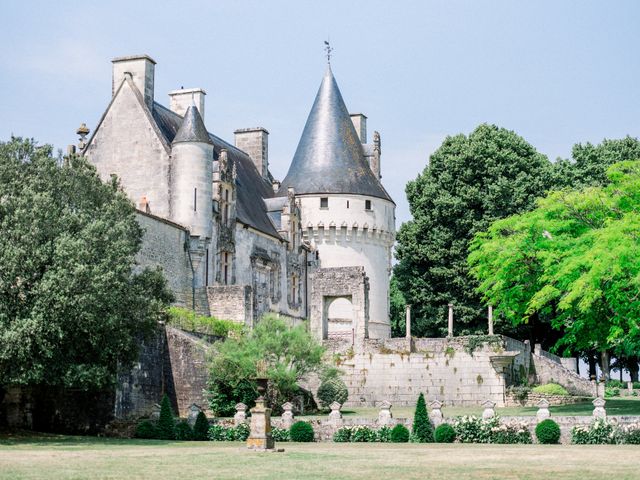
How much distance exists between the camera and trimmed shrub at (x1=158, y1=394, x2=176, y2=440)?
28.4 m

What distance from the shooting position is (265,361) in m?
32.8

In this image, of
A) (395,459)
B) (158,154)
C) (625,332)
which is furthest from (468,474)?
(158,154)

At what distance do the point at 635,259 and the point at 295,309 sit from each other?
25.9 m

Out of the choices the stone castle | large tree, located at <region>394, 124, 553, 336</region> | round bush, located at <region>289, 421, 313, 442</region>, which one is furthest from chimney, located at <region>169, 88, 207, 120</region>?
round bush, located at <region>289, 421, 313, 442</region>

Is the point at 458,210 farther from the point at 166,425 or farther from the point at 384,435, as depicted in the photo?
the point at 166,425

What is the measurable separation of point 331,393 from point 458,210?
640 inches

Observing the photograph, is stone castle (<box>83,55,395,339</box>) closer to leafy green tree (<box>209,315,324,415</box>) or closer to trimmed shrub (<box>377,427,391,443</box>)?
leafy green tree (<box>209,315,324,415</box>)

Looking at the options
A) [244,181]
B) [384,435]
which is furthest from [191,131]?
[384,435]

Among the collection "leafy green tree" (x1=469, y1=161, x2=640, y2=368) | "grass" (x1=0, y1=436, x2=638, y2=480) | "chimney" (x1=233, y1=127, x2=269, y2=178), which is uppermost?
"chimney" (x1=233, y1=127, x2=269, y2=178)

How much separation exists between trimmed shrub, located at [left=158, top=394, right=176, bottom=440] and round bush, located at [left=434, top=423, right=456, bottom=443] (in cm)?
729

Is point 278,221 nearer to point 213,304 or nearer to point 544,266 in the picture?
point 213,304

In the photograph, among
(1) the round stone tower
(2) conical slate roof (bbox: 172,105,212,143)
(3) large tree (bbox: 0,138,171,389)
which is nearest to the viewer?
(3) large tree (bbox: 0,138,171,389)

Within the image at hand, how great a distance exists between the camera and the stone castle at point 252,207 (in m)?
40.7

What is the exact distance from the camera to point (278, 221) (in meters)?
49.9
